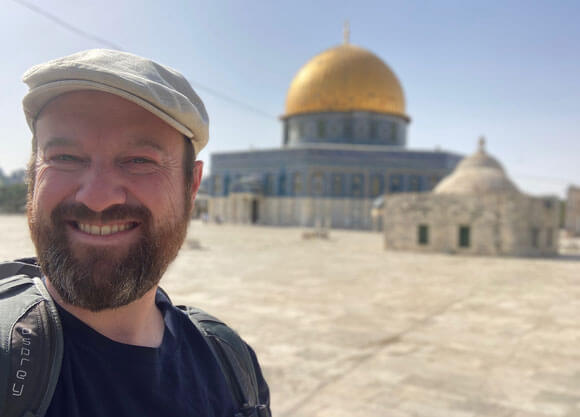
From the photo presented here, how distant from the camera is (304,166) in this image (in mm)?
34344

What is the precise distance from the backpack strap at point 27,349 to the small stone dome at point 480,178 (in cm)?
1882

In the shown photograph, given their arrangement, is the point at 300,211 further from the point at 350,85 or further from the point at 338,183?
the point at 350,85

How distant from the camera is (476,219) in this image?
17.5 meters

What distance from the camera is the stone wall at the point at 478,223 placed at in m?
17.1

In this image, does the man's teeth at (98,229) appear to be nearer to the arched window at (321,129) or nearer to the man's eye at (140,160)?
the man's eye at (140,160)

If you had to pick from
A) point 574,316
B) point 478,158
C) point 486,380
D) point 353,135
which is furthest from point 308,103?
point 486,380

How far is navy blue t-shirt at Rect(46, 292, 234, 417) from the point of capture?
38.2 inches

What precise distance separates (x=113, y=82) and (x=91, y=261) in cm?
38

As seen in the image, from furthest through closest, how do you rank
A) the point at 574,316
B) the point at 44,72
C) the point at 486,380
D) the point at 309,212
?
the point at 309,212, the point at 574,316, the point at 486,380, the point at 44,72

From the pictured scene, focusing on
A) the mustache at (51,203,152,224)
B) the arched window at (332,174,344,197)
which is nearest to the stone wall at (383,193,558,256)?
the arched window at (332,174,344,197)

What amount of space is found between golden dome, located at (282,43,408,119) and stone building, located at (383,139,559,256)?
16.7 metres

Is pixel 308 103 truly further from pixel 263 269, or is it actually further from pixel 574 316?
pixel 574 316

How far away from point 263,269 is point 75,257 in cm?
1108

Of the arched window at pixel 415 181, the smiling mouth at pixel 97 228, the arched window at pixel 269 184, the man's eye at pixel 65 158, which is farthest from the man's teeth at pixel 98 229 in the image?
the arched window at pixel 269 184
